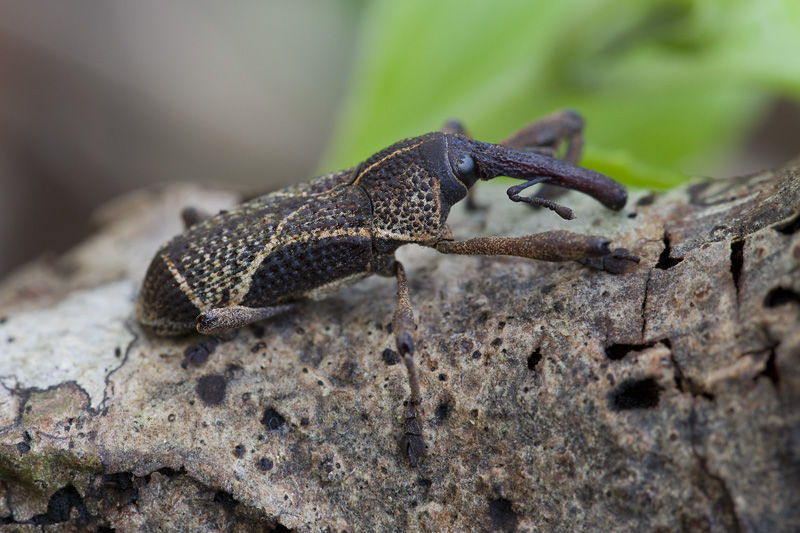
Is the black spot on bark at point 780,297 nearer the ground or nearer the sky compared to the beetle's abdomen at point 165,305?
nearer the sky

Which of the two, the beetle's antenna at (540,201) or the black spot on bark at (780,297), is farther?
the beetle's antenna at (540,201)

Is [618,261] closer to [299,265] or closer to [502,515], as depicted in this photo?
[502,515]

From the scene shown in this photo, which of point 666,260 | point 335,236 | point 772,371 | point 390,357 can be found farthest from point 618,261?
point 335,236

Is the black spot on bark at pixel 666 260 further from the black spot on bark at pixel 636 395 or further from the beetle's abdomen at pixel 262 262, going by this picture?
the beetle's abdomen at pixel 262 262

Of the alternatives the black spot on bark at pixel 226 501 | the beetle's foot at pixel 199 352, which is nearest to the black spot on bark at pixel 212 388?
the beetle's foot at pixel 199 352

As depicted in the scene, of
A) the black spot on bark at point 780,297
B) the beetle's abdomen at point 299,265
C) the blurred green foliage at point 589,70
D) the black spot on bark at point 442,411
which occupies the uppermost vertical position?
the blurred green foliage at point 589,70


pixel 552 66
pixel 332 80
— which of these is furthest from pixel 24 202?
pixel 552 66
